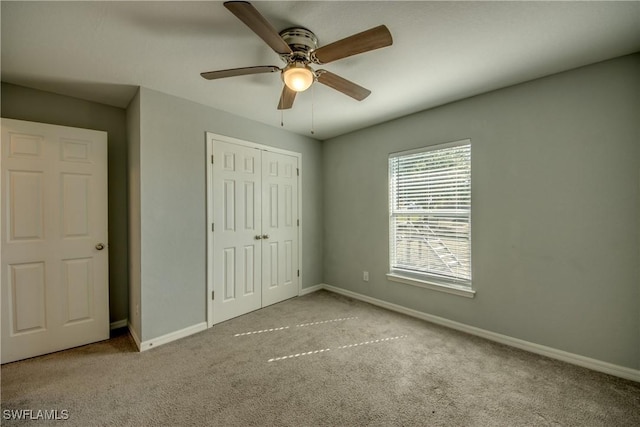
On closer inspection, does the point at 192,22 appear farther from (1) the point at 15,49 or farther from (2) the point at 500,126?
(2) the point at 500,126

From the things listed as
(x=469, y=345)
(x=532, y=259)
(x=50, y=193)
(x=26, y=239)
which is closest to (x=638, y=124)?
(x=532, y=259)

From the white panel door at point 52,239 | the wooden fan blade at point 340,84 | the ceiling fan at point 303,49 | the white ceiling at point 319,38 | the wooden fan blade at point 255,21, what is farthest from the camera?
the white panel door at point 52,239

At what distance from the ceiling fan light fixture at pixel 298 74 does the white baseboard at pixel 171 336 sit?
8.22ft

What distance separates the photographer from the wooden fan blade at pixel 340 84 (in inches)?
69.2

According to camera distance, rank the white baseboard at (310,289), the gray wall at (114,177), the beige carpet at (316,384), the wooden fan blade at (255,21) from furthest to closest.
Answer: the white baseboard at (310,289), the gray wall at (114,177), the beige carpet at (316,384), the wooden fan blade at (255,21)

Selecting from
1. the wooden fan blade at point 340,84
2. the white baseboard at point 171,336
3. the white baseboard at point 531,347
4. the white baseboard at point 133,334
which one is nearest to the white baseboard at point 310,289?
the white baseboard at point 531,347

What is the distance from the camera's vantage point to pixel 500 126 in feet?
8.13

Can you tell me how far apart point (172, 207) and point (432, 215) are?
9.01 feet

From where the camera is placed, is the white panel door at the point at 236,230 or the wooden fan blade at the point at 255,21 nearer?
the wooden fan blade at the point at 255,21

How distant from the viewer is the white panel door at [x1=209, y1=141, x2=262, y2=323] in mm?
2922

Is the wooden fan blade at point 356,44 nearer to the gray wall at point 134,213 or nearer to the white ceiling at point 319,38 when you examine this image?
the white ceiling at point 319,38

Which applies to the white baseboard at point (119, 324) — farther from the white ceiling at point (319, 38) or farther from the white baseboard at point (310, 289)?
the white ceiling at point (319, 38)

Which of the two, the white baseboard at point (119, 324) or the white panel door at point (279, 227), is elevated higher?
the white panel door at point (279, 227)

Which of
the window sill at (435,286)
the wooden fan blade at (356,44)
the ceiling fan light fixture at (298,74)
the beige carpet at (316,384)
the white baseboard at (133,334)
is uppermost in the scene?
the wooden fan blade at (356,44)
